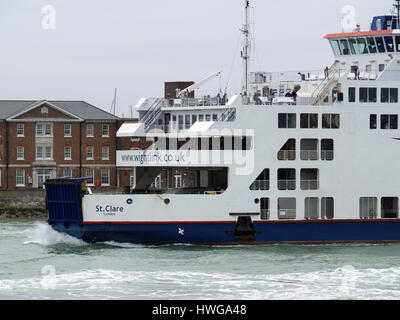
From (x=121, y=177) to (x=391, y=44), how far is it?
A: 1193 inches

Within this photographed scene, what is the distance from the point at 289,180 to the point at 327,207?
5.51 ft

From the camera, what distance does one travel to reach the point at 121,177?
66812 mm

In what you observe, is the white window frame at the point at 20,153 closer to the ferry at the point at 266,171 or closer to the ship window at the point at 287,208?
the ferry at the point at 266,171

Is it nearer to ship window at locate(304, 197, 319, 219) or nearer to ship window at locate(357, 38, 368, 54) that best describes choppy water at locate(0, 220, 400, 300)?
ship window at locate(304, 197, 319, 219)

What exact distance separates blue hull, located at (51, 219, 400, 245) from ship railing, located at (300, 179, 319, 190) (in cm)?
122

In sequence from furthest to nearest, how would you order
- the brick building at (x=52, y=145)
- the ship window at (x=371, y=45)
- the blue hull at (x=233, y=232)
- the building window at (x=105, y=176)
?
the building window at (x=105, y=176)
the brick building at (x=52, y=145)
the ship window at (x=371, y=45)
the blue hull at (x=233, y=232)

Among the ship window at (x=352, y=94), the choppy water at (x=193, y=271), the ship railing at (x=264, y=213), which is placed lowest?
the choppy water at (x=193, y=271)

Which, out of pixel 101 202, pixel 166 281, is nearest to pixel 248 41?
pixel 101 202

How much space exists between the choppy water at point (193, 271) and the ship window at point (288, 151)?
3109 millimetres

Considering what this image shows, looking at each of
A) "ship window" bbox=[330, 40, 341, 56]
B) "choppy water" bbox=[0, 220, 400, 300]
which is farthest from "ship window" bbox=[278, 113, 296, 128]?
"ship window" bbox=[330, 40, 341, 56]

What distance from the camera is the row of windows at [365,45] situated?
3953 centimetres

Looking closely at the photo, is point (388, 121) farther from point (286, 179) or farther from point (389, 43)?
point (286, 179)

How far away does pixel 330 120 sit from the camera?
37.3 meters

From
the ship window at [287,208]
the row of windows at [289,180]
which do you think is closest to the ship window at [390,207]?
the row of windows at [289,180]
